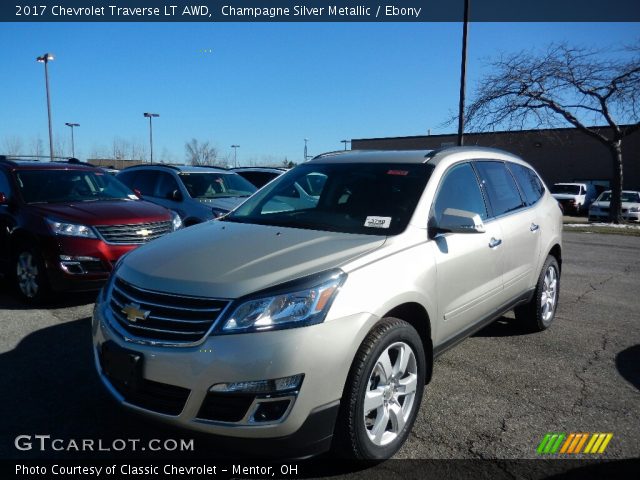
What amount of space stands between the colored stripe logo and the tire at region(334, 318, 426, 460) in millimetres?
815

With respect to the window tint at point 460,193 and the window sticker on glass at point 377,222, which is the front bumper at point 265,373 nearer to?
the window sticker on glass at point 377,222

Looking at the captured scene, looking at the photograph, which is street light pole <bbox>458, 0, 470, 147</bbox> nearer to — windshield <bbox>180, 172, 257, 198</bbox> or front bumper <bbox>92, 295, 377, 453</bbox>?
windshield <bbox>180, 172, 257, 198</bbox>

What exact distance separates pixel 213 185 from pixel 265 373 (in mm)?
7716

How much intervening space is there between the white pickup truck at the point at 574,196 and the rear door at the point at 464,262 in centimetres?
2417

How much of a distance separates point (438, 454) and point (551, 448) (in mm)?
699

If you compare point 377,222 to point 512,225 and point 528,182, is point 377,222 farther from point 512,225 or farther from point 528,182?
point 528,182

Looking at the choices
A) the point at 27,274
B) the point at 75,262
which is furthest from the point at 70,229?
the point at 27,274

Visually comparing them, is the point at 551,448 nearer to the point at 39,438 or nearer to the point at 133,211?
the point at 39,438

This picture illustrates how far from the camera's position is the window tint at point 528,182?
198 inches

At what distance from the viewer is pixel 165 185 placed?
975 cm

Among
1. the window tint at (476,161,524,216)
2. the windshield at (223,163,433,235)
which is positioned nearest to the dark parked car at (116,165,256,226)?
the windshield at (223,163,433,235)

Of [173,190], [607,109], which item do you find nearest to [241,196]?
[173,190]

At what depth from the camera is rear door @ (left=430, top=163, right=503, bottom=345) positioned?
11.2 ft

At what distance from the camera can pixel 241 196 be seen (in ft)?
31.7
